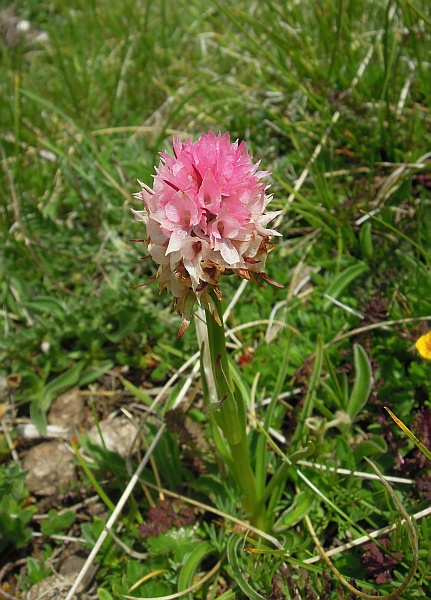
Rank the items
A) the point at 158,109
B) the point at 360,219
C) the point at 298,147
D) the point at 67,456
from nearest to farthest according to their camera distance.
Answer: the point at 67,456 → the point at 360,219 → the point at 298,147 → the point at 158,109

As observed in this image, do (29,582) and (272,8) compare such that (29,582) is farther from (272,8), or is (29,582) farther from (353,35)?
(353,35)

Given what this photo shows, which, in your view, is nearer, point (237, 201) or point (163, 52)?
point (237, 201)

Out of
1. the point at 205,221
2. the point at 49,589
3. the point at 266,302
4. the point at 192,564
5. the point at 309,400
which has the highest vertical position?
the point at 205,221

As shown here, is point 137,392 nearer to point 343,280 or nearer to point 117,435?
point 117,435

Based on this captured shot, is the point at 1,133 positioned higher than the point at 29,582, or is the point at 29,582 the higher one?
the point at 1,133

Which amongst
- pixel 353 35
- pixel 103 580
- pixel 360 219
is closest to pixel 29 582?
pixel 103 580

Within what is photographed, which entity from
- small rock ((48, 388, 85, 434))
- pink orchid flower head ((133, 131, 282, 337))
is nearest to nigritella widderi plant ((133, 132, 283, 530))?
pink orchid flower head ((133, 131, 282, 337))

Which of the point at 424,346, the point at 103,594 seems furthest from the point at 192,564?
the point at 424,346
